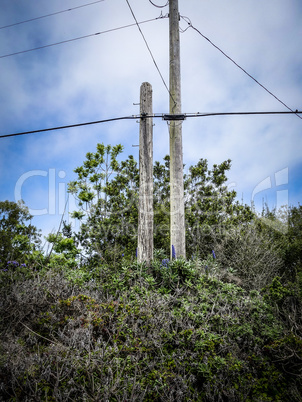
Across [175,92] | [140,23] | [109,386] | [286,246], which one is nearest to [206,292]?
[109,386]

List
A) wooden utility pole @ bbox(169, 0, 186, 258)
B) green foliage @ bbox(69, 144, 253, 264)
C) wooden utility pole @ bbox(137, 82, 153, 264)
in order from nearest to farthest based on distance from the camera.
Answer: wooden utility pole @ bbox(137, 82, 153, 264), wooden utility pole @ bbox(169, 0, 186, 258), green foliage @ bbox(69, 144, 253, 264)

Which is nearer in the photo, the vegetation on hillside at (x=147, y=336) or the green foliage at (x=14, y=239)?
the vegetation on hillside at (x=147, y=336)

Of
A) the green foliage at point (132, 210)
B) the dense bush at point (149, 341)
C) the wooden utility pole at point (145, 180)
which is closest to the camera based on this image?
the dense bush at point (149, 341)

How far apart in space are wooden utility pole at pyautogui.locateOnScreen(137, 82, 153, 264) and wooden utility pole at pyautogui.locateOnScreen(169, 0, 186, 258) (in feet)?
1.98

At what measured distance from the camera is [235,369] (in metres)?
3.07

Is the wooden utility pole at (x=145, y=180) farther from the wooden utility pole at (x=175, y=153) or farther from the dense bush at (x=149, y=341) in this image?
the wooden utility pole at (x=175, y=153)

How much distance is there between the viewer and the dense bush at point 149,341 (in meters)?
2.68

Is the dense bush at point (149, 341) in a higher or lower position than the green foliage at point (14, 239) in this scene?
lower

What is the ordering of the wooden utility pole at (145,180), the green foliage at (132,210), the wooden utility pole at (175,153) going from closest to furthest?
the wooden utility pole at (145,180) < the wooden utility pole at (175,153) < the green foliage at (132,210)

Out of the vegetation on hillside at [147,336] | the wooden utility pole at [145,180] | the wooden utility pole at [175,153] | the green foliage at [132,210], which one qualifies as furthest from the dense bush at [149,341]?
the green foliage at [132,210]

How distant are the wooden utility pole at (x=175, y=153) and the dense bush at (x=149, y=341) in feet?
2.81

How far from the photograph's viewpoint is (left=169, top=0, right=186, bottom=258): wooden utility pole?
19.2ft

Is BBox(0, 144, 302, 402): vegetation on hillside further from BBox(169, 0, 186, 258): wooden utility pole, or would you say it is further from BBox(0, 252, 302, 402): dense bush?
BBox(169, 0, 186, 258): wooden utility pole

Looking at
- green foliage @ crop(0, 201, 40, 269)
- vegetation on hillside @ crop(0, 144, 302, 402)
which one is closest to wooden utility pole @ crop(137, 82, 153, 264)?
vegetation on hillside @ crop(0, 144, 302, 402)
